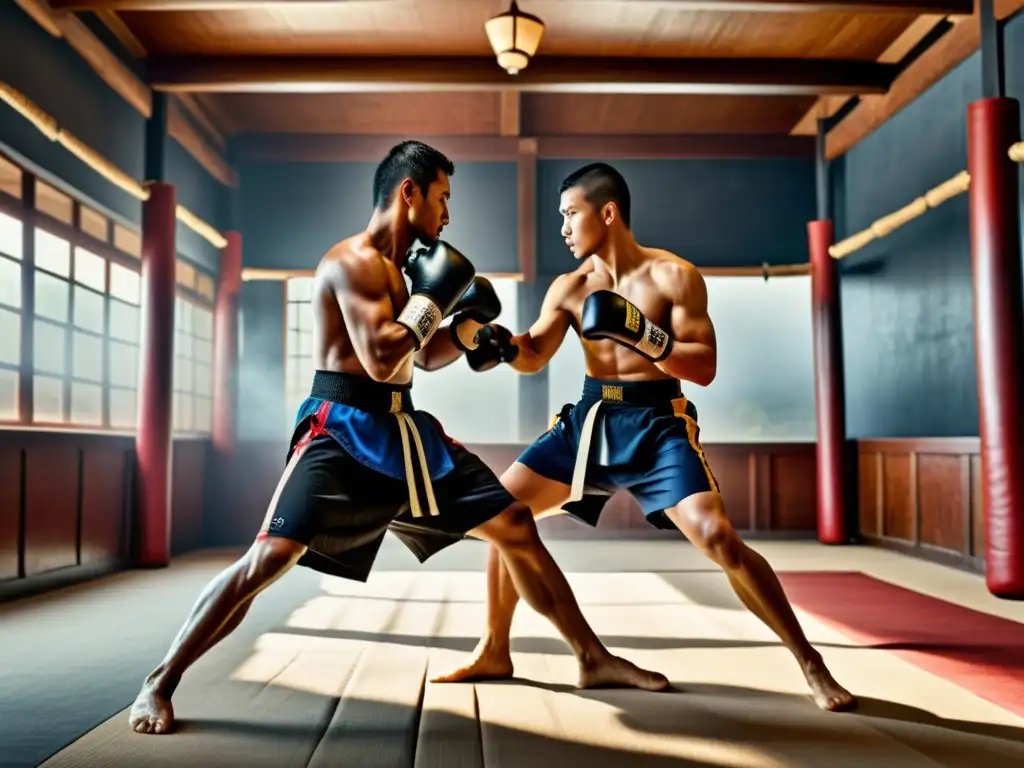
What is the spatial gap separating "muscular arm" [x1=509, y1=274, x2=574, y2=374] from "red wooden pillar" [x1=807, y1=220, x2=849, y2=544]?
3.70 m

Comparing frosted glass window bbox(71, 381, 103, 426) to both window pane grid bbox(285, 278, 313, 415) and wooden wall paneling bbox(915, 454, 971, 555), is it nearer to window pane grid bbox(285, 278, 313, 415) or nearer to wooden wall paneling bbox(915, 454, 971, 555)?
window pane grid bbox(285, 278, 313, 415)

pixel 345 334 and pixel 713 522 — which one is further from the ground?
pixel 345 334

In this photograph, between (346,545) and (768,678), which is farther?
(768,678)

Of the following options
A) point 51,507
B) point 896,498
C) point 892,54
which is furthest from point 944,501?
point 51,507

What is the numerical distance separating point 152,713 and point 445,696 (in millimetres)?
660

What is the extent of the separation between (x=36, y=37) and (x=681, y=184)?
437 centimetres

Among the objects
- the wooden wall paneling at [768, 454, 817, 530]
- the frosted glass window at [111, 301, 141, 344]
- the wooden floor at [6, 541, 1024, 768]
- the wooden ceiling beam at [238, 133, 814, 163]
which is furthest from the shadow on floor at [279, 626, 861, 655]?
the wooden ceiling beam at [238, 133, 814, 163]

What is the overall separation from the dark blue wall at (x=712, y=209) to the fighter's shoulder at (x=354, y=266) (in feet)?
15.5

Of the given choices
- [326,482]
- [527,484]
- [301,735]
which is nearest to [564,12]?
[527,484]

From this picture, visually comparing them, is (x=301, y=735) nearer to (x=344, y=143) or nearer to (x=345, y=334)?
(x=345, y=334)

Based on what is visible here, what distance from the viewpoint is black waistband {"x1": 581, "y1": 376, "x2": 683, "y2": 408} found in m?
2.46

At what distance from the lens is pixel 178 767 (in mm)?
→ 1661

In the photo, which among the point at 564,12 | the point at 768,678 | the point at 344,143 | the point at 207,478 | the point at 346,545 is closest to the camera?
the point at 346,545

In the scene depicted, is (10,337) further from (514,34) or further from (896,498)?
(896,498)
